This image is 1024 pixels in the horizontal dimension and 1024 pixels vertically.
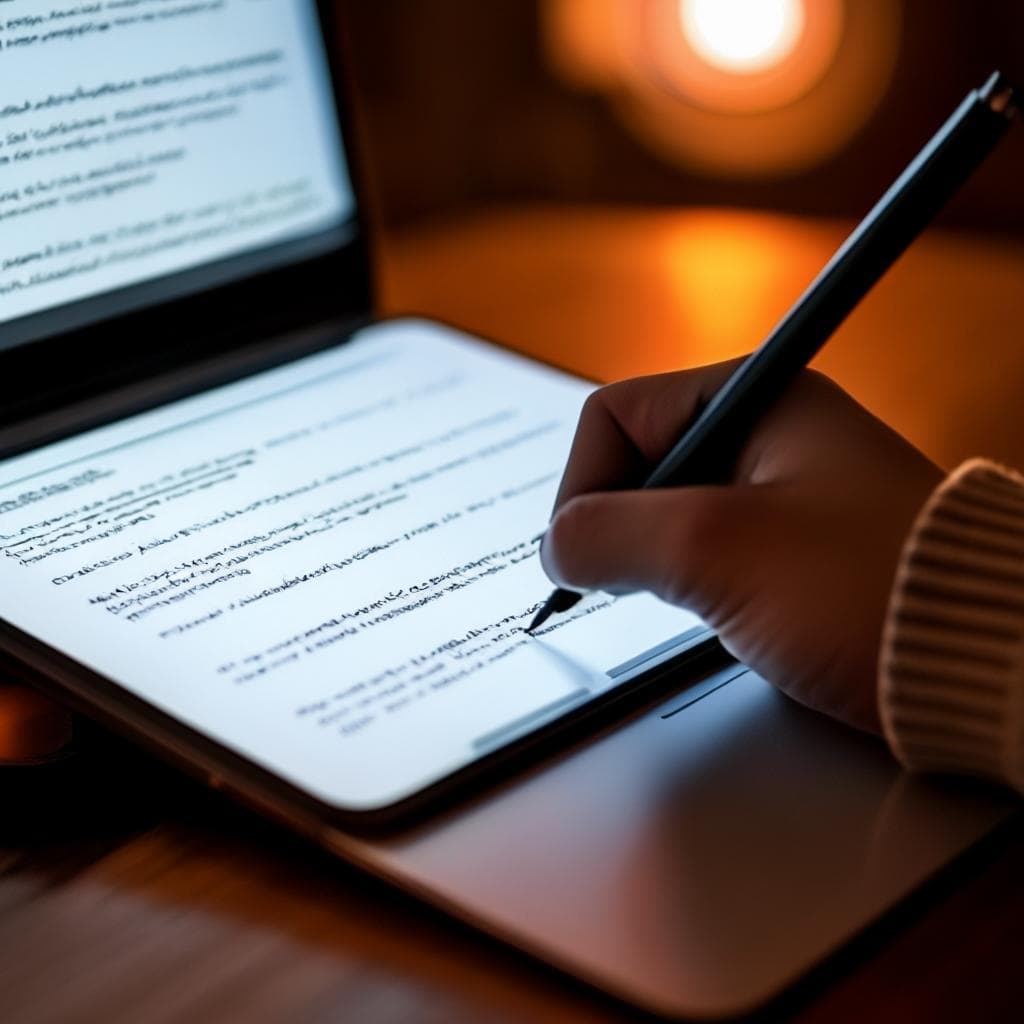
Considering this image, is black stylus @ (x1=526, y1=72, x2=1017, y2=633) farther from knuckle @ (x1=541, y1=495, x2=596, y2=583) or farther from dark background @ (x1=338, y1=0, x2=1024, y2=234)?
dark background @ (x1=338, y1=0, x2=1024, y2=234)

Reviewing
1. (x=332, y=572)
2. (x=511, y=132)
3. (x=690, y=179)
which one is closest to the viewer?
(x=332, y=572)

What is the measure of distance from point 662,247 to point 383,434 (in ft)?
1.38

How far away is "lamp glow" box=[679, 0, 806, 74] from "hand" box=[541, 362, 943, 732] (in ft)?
2.02

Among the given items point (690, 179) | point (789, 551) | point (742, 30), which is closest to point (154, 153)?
point (789, 551)

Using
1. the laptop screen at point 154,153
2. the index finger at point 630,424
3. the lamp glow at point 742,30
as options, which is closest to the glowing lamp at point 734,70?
the lamp glow at point 742,30

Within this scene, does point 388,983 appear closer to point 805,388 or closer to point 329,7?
point 805,388

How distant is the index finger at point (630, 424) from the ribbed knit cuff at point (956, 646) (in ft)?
0.37

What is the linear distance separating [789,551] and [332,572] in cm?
17

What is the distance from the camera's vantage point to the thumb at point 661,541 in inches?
17.0

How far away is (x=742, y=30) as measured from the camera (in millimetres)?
1002

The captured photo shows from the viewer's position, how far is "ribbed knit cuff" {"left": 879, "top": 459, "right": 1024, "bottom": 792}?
0.41 meters

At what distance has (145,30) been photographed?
0.62 meters

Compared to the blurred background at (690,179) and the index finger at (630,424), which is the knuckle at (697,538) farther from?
the blurred background at (690,179)

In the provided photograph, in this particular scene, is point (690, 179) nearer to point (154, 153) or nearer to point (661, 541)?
point (154, 153)
